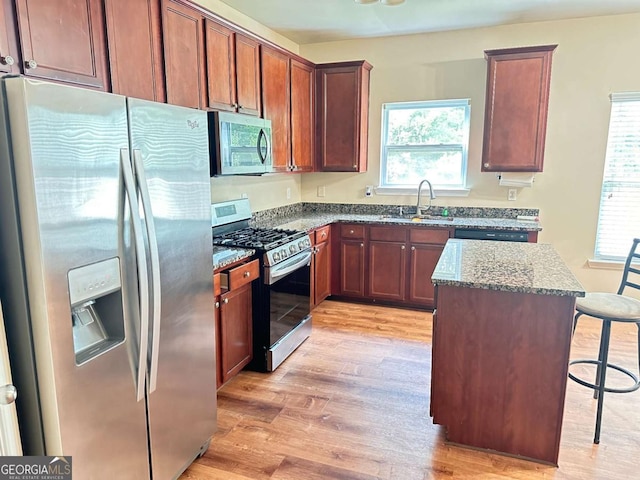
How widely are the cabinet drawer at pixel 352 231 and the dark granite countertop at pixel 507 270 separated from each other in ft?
4.99

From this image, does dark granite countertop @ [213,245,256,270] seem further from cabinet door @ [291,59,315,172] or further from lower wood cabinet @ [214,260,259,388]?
→ cabinet door @ [291,59,315,172]

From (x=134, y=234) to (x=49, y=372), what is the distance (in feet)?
1.67

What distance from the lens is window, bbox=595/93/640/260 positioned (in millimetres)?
3875

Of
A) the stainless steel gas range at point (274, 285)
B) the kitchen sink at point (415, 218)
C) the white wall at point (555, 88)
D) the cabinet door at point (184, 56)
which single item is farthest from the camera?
the kitchen sink at point (415, 218)

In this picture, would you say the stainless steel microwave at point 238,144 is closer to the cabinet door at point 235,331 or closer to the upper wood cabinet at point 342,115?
the cabinet door at point 235,331

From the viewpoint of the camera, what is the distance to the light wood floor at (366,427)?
2.04m

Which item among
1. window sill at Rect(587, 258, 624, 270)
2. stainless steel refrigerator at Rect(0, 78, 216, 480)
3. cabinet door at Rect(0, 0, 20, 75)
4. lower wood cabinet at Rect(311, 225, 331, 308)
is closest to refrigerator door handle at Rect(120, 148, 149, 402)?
stainless steel refrigerator at Rect(0, 78, 216, 480)

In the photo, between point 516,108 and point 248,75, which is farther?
point 516,108

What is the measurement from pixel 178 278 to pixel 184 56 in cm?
145

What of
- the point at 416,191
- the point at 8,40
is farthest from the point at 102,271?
the point at 416,191

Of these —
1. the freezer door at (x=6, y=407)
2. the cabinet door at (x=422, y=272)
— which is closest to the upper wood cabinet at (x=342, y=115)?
the cabinet door at (x=422, y=272)

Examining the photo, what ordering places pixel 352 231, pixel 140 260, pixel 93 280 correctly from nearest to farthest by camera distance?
pixel 93 280 → pixel 140 260 → pixel 352 231

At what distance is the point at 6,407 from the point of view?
130 centimetres

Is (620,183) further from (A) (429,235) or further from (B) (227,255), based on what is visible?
(B) (227,255)
